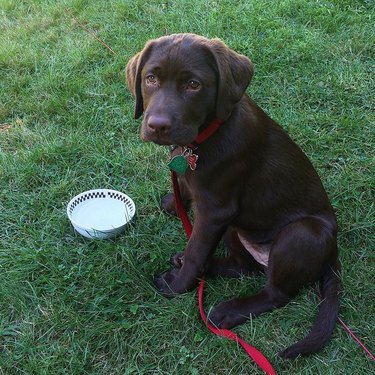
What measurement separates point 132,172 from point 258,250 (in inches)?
45.9

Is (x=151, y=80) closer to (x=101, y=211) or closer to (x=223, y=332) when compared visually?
(x=101, y=211)

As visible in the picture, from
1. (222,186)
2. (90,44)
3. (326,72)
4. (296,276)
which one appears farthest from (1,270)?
(326,72)

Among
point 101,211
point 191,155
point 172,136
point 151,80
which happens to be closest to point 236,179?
point 191,155

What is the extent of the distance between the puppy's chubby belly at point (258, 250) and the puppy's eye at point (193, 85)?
0.92 m

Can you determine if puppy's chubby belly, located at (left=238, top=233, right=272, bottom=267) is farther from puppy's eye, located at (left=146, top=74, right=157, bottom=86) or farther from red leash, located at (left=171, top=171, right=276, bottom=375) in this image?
puppy's eye, located at (left=146, top=74, right=157, bottom=86)

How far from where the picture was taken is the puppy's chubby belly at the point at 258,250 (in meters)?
2.84

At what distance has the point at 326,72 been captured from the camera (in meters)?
4.39

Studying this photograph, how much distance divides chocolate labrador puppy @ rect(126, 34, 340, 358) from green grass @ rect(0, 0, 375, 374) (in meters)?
0.13

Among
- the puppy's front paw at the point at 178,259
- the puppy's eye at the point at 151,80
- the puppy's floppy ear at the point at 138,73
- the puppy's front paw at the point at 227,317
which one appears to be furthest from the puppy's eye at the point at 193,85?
the puppy's front paw at the point at 227,317

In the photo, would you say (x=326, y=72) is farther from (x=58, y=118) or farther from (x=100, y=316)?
(x=100, y=316)

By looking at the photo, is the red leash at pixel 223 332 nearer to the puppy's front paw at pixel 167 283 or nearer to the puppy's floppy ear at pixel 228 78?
the puppy's front paw at pixel 167 283

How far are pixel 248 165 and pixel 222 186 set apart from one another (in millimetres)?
168

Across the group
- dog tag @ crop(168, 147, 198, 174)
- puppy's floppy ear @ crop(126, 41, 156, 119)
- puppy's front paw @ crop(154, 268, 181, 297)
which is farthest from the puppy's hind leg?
puppy's floppy ear @ crop(126, 41, 156, 119)

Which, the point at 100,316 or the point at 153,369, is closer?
the point at 153,369
